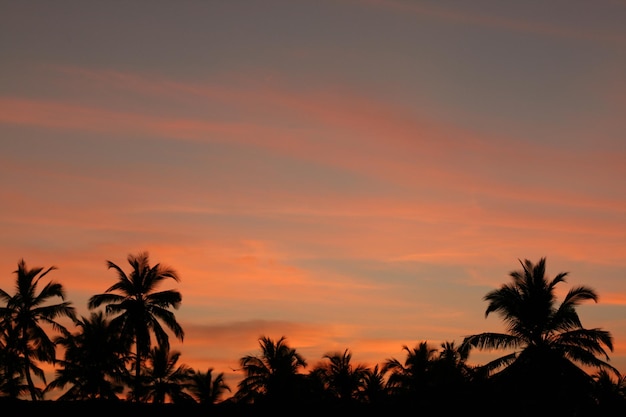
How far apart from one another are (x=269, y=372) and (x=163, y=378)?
30.8 feet

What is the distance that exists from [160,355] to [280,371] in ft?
36.0

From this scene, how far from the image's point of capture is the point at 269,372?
5603 cm

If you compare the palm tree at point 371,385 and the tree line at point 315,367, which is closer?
the tree line at point 315,367

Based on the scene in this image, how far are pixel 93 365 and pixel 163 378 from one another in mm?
7384

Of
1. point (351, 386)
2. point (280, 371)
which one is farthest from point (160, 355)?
point (351, 386)

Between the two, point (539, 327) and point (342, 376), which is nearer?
point (539, 327)

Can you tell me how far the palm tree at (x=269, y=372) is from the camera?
53500mm

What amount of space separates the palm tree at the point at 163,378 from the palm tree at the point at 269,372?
5028mm

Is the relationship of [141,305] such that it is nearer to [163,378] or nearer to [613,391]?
[163,378]

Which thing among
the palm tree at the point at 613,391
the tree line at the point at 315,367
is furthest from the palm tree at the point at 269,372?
the palm tree at the point at 613,391

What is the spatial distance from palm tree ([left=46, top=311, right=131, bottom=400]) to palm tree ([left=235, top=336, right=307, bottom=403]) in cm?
939

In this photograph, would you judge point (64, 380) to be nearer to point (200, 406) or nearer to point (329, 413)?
point (200, 406)

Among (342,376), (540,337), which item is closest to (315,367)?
(342,376)

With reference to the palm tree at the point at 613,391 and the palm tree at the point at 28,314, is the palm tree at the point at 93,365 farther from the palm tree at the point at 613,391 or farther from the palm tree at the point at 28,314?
the palm tree at the point at 613,391
